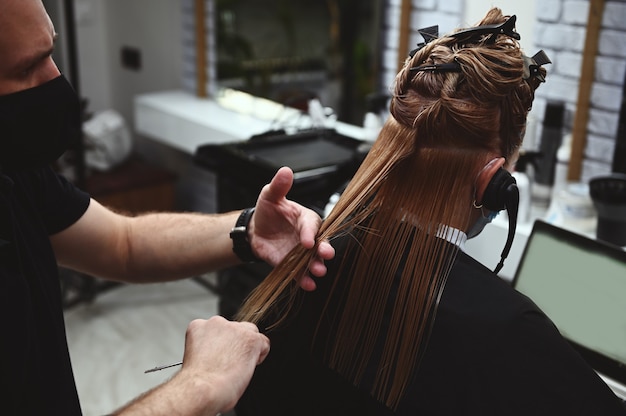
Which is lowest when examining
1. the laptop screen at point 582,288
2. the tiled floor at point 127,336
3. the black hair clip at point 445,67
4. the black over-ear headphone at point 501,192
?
the tiled floor at point 127,336

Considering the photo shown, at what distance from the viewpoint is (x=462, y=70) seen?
1043 millimetres

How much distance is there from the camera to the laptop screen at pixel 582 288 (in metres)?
1.38

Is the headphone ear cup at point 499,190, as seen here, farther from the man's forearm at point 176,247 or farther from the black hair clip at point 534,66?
the man's forearm at point 176,247

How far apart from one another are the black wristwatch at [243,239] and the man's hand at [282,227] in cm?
1

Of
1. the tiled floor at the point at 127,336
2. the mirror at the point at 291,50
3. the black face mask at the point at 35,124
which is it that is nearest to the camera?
the black face mask at the point at 35,124

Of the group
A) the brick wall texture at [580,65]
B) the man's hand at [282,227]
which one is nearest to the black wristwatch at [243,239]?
the man's hand at [282,227]

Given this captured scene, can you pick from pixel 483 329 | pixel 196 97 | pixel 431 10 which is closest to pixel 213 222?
pixel 483 329

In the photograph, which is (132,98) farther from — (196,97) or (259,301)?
(259,301)

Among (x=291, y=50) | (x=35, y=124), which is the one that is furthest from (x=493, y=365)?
(x=291, y=50)

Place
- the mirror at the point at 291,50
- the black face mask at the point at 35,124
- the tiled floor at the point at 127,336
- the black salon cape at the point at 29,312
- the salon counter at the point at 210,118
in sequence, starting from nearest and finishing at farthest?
1. the black salon cape at the point at 29,312
2. the black face mask at the point at 35,124
3. the tiled floor at the point at 127,336
4. the salon counter at the point at 210,118
5. the mirror at the point at 291,50

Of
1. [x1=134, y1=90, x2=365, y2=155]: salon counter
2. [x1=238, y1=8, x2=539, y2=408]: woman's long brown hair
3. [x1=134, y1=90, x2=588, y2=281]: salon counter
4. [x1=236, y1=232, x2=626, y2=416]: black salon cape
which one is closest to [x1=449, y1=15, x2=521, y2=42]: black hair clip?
[x1=238, y1=8, x2=539, y2=408]: woman's long brown hair

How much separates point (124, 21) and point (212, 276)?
149 cm

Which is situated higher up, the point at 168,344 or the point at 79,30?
the point at 79,30

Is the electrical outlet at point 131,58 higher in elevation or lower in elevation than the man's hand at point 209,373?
higher
